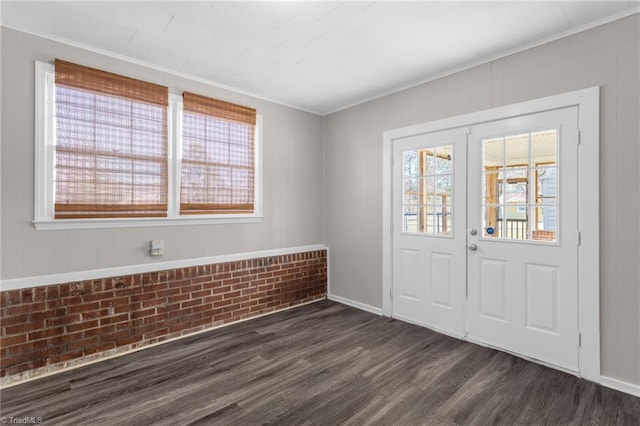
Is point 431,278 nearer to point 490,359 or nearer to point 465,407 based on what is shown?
point 490,359

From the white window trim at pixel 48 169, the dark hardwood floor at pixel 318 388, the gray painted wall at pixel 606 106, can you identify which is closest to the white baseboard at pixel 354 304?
the dark hardwood floor at pixel 318 388

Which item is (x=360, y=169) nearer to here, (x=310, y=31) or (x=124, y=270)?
(x=310, y=31)

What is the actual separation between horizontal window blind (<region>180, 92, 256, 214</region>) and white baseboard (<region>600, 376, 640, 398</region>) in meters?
3.51

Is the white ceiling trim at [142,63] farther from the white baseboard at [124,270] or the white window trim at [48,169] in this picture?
the white baseboard at [124,270]

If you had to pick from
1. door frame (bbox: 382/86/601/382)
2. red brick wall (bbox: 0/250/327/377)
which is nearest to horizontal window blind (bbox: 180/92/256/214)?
red brick wall (bbox: 0/250/327/377)

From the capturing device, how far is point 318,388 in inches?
96.1

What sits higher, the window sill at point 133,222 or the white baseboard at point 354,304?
the window sill at point 133,222

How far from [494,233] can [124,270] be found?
11.1 ft

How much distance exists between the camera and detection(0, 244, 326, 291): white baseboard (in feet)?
8.30

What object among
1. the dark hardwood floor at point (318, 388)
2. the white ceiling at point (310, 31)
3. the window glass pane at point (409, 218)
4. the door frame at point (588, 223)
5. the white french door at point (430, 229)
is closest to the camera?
the dark hardwood floor at point (318, 388)

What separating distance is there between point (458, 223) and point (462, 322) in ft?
3.21

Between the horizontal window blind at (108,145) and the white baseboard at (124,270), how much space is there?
0.47 m

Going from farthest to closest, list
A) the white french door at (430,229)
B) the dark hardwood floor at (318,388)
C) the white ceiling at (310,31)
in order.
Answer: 1. the white french door at (430,229)
2. the white ceiling at (310,31)
3. the dark hardwood floor at (318,388)

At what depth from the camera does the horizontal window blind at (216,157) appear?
135 inches
